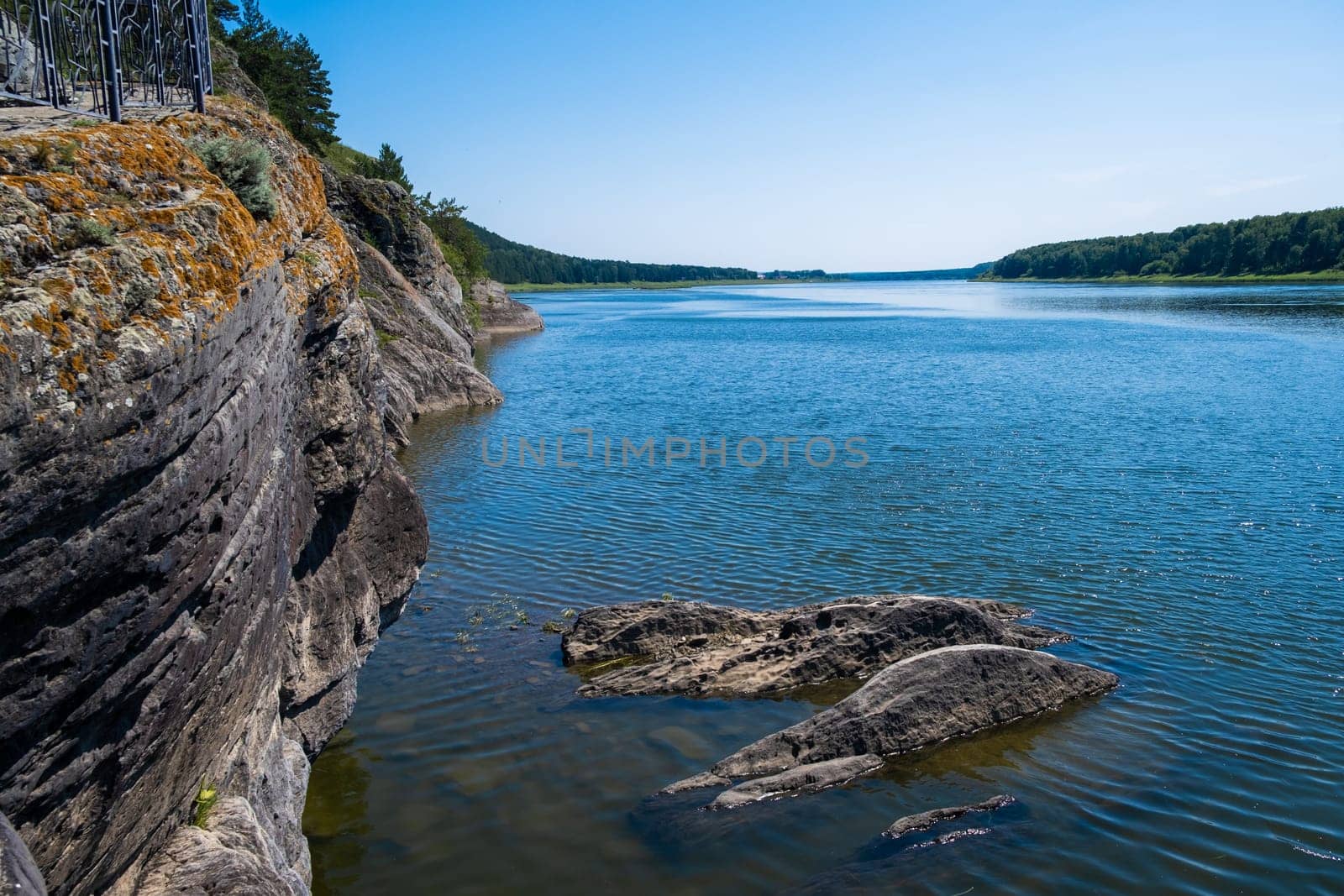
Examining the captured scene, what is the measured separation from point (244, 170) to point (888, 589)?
14610mm

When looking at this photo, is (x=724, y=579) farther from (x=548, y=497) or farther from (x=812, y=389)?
(x=812, y=389)

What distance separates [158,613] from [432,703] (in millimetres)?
8242

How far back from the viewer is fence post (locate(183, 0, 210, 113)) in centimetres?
1048

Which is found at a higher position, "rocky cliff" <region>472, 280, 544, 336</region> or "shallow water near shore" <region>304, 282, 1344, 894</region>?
"rocky cliff" <region>472, 280, 544, 336</region>

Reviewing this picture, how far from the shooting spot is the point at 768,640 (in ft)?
51.4

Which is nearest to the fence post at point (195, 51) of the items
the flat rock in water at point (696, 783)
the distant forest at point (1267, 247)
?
the flat rock in water at point (696, 783)

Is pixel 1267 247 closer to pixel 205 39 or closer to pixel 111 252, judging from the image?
pixel 205 39

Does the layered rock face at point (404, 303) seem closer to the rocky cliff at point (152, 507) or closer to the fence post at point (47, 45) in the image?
the rocky cliff at point (152, 507)

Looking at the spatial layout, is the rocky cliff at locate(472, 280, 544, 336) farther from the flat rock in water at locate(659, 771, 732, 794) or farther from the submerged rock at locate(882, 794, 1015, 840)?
the submerged rock at locate(882, 794, 1015, 840)

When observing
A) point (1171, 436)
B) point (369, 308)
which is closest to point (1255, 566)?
point (1171, 436)

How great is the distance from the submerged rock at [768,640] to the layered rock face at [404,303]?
61.0ft

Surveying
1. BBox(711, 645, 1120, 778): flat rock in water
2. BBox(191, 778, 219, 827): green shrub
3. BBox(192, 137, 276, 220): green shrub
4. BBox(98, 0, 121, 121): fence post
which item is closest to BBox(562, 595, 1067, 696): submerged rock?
BBox(711, 645, 1120, 778): flat rock in water

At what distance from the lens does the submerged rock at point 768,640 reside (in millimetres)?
14773

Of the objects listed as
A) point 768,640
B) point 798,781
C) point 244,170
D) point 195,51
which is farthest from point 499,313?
point 798,781
